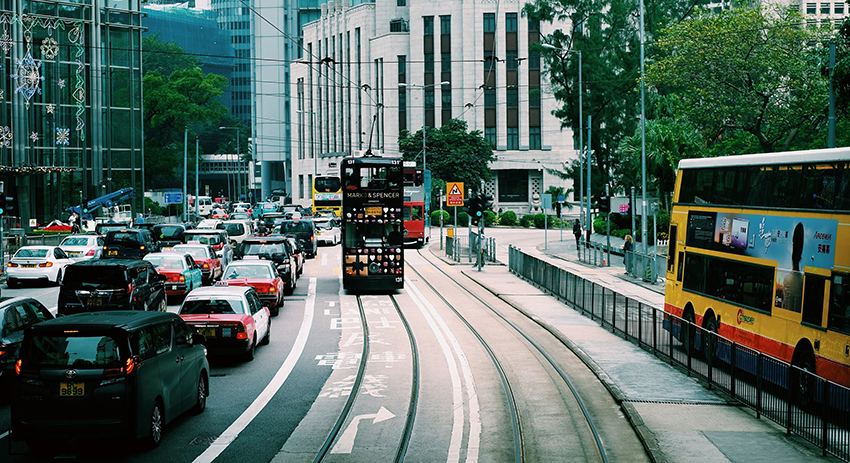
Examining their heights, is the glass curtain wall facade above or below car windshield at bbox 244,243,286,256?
above

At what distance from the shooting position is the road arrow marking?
1471cm

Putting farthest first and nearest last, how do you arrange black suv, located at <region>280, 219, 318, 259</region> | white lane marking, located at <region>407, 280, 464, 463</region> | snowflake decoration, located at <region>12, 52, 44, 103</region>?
snowflake decoration, located at <region>12, 52, 44, 103</region> → black suv, located at <region>280, 219, 318, 259</region> → white lane marking, located at <region>407, 280, 464, 463</region>

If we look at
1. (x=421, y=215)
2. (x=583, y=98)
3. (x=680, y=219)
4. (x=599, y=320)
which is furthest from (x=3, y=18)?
(x=680, y=219)

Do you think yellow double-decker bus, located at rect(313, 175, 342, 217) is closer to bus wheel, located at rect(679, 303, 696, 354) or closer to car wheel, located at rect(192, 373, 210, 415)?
bus wheel, located at rect(679, 303, 696, 354)

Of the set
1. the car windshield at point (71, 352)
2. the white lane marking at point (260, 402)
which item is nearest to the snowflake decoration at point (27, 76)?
the white lane marking at point (260, 402)

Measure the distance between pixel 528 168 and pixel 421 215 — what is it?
43.0 meters

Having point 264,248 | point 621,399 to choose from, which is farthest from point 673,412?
point 264,248

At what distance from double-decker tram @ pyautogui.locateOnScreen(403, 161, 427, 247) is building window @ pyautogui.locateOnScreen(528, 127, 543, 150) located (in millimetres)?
41866

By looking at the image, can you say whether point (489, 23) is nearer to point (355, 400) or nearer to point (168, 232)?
point (168, 232)

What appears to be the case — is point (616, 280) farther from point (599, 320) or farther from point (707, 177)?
point (707, 177)

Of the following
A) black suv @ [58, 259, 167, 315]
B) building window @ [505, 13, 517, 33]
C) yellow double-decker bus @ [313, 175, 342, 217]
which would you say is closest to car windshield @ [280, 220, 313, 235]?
yellow double-decker bus @ [313, 175, 342, 217]

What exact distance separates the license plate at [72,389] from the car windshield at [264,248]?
25287mm

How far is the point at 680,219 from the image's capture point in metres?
24.4

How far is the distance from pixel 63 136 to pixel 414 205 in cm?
2345
